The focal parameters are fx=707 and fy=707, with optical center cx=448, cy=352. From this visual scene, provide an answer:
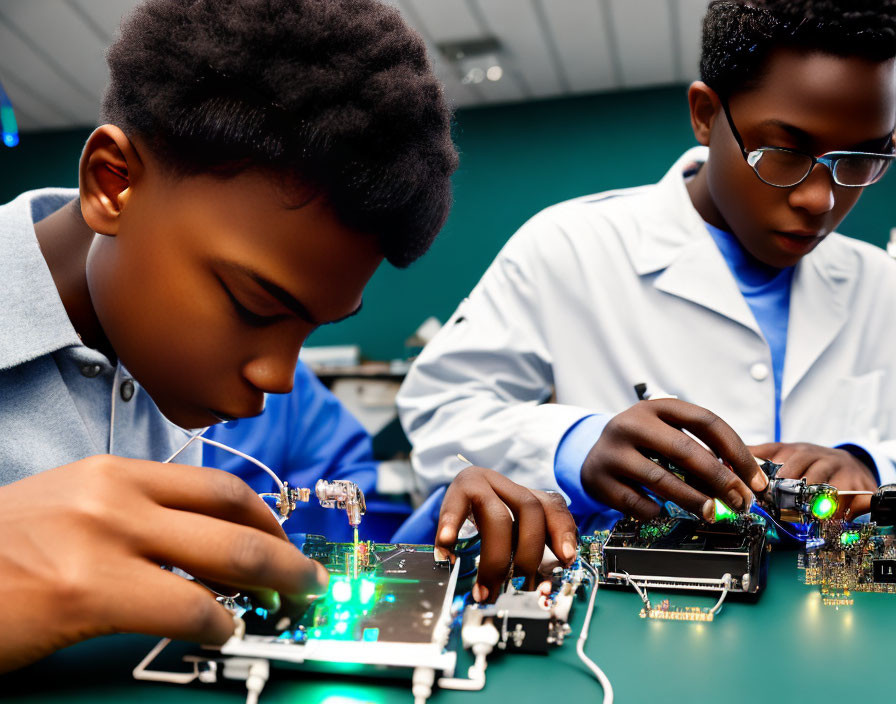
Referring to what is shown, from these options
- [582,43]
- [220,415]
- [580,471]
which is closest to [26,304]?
[220,415]

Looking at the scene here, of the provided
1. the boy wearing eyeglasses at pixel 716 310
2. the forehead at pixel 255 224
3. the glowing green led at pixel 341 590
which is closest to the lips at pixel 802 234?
the boy wearing eyeglasses at pixel 716 310

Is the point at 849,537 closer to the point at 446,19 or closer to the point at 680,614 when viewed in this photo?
the point at 680,614

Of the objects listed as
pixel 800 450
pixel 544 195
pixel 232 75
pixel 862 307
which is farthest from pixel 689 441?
pixel 544 195

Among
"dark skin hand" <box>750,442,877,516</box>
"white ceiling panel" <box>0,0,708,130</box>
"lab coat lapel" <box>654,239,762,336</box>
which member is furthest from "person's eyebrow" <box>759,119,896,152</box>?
"white ceiling panel" <box>0,0,708,130</box>

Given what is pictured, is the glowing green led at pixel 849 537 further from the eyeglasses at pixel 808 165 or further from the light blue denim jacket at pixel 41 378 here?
the light blue denim jacket at pixel 41 378

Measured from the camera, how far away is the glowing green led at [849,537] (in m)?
0.81

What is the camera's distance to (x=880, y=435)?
4.58 feet

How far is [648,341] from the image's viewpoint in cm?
141

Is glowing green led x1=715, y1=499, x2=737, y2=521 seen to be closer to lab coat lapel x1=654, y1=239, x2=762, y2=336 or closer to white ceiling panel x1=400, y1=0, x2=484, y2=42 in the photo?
lab coat lapel x1=654, y1=239, x2=762, y2=336

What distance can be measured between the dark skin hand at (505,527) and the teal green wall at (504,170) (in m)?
4.26

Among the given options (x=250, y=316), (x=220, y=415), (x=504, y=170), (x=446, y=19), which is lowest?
(x=220, y=415)

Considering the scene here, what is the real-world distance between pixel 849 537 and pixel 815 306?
2.42 feet

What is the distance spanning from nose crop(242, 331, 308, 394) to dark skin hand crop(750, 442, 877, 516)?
25.0 inches

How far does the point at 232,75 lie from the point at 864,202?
4808 mm
